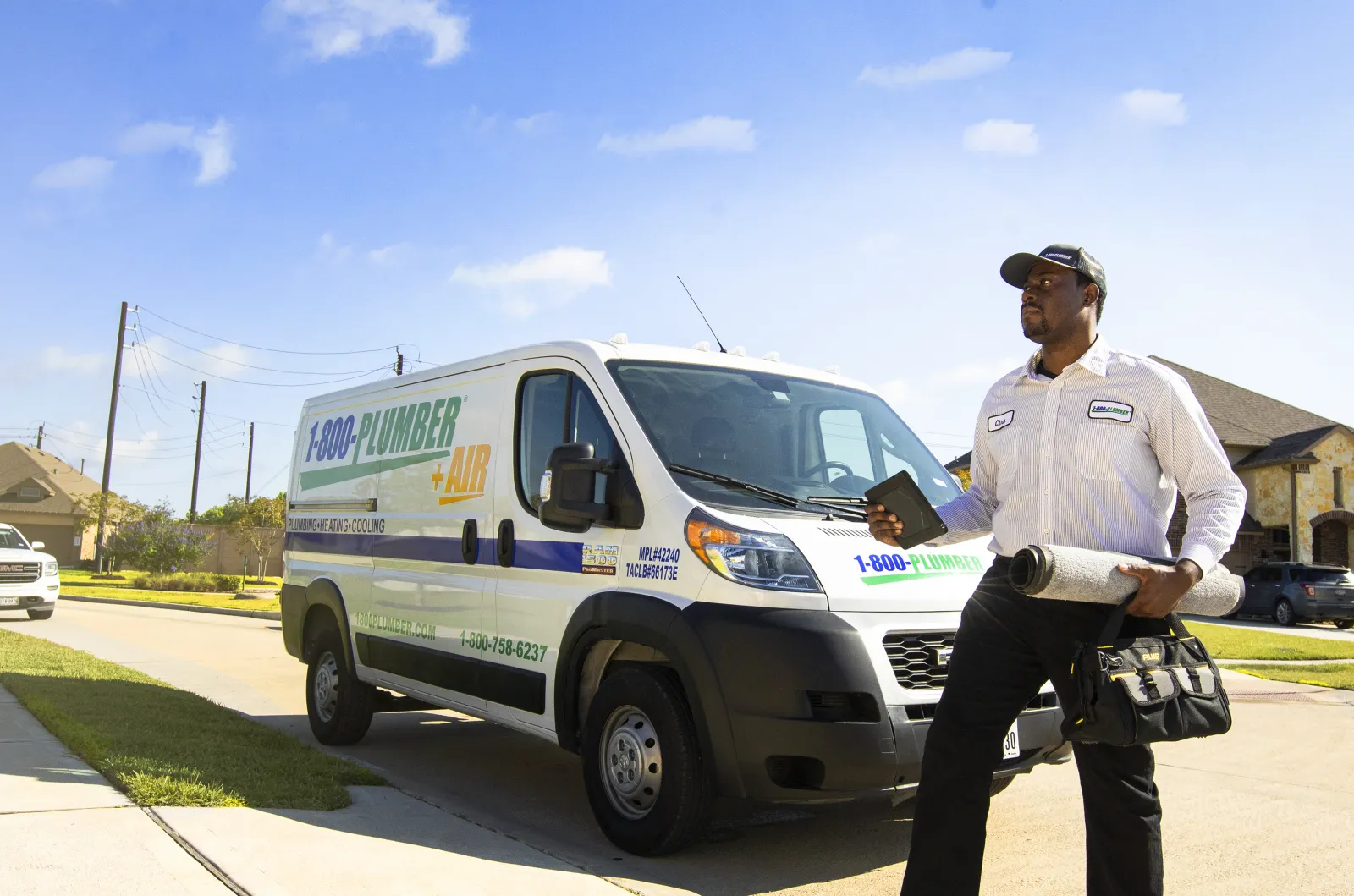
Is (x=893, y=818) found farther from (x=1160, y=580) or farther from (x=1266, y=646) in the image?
(x=1266, y=646)

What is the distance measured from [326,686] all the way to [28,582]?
14744 millimetres

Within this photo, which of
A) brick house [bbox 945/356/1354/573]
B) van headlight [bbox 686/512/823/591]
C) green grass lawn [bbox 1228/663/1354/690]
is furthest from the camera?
brick house [bbox 945/356/1354/573]

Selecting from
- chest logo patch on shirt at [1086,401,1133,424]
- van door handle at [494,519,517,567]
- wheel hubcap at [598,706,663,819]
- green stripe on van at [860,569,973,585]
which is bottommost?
wheel hubcap at [598,706,663,819]

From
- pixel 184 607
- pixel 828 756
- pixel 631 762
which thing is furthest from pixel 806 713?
pixel 184 607

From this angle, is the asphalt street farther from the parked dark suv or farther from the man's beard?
the parked dark suv

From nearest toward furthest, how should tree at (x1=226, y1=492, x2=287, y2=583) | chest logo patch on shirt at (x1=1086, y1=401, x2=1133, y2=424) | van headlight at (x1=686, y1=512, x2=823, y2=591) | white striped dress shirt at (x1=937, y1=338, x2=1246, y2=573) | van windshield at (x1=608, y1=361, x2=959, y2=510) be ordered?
1. white striped dress shirt at (x1=937, y1=338, x2=1246, y2=573)
2. chest logo patch on shirt at (x1=1086, y1=401, x2=1133, y2=424)
3. van headlight at (x1=686, y1=512, x2=823, y2=591)
4. van windshield at (x1=608, y1=361, x2=959, y2=510)
5. tree at (x1=226, y1=492, x2=287, y2=583)

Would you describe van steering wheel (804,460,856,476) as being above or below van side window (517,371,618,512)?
below

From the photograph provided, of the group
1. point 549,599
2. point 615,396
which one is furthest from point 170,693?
point 615,396

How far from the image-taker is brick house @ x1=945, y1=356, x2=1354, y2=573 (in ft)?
116

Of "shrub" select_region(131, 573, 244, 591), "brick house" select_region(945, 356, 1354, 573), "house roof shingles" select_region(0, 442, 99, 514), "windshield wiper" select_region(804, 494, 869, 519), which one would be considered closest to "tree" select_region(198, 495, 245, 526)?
"house roof shingles" select_region(0, 442, 99, 514)

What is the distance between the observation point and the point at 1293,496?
3516 centimetres

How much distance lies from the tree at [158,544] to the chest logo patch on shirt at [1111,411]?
40971 millimetres

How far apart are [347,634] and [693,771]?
12.0ft

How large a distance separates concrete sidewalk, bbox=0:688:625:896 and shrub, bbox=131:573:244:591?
28958 mm
